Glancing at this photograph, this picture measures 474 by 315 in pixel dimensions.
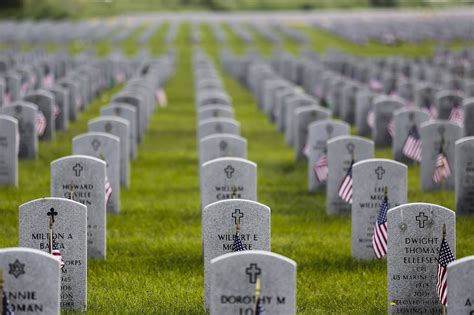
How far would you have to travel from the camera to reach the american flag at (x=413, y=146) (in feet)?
63.7

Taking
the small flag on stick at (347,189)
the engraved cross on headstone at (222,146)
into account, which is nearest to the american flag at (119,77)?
the engraved cross on headstone at (222,146)

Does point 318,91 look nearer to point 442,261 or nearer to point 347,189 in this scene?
point 347,189

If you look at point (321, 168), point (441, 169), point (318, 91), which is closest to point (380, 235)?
point (321, 168)

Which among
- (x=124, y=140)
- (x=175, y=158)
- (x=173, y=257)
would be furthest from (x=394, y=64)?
(x=173, y=257)

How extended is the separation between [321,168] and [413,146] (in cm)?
299

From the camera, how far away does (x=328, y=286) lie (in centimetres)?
1238

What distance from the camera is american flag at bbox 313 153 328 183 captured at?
16.9m

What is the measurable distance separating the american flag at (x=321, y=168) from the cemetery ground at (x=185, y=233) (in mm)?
374

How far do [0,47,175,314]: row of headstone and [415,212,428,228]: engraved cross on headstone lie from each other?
3160mm

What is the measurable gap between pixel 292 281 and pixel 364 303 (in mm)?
2780

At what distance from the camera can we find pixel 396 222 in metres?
10.8

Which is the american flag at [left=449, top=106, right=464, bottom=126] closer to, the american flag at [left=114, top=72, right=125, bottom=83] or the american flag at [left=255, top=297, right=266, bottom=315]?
the american flag at [left=255, top=297, right=266, bottom=315]

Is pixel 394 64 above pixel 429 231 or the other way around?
the other way around

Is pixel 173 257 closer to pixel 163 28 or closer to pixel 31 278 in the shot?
pixel 31 278
